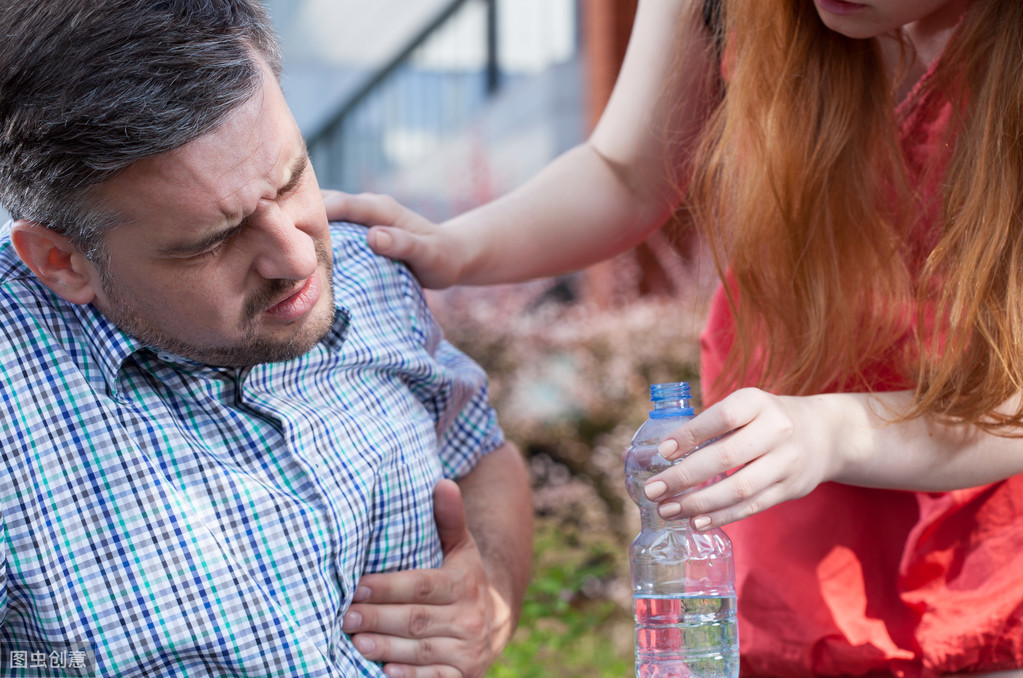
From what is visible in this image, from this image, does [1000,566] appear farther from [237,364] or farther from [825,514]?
[237,364]

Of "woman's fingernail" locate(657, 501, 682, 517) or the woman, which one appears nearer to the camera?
"woman's fingernail" locate(657, 501, 682, 517)

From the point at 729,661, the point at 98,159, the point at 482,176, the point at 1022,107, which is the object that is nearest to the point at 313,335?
the point at 98,159

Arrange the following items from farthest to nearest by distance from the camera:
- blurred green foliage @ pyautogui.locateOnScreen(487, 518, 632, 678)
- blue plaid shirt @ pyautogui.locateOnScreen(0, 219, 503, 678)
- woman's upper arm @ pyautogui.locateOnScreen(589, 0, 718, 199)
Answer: blurred green foliage @ pyautogui.locateOnScreen(487, 518, 632, 678) → woman's upper arm @ pyautogui.locateOnScreen(589, 0, 718, 199) → blue plaid shirt @ pyautogui.locateOnScreen(0, 219, 503, 678)

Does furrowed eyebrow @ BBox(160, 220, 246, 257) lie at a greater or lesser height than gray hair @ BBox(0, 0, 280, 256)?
lesser

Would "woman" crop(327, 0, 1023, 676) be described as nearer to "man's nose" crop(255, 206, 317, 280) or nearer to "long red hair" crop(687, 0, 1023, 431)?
"long red hair" crop(687, 0, 1023, 431)

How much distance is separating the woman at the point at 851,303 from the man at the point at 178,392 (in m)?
0.45

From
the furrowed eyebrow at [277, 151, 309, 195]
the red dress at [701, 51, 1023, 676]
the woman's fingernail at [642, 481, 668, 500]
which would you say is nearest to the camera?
the woman's fingernail at [642, 481, 668, 500]

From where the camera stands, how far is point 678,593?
74.6 inches

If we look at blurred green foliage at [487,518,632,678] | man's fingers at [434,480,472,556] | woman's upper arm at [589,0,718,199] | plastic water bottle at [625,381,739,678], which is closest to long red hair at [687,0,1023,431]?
woman's upper arm at [589,0,718,199]

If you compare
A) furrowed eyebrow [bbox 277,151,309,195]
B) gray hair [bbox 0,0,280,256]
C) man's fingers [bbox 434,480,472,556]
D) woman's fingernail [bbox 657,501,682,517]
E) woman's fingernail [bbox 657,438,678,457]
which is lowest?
man's fingers [bbox 434,480,472,556]

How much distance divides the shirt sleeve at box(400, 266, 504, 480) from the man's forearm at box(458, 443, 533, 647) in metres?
0.04

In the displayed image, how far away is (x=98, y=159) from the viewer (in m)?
1.40

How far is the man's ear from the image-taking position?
1492 mm

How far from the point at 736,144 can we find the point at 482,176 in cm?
533
